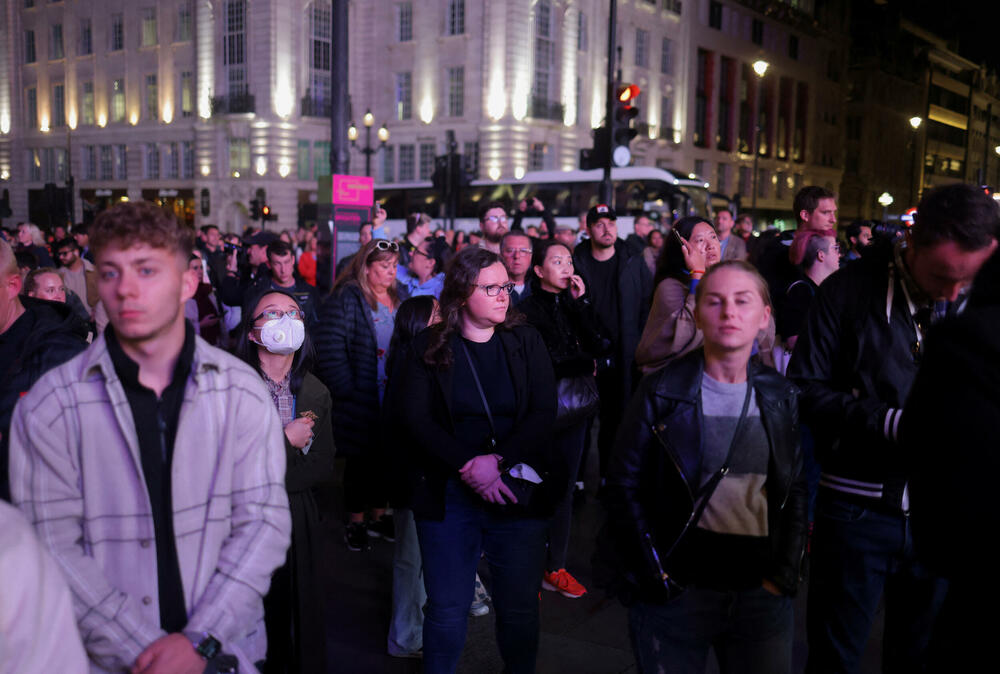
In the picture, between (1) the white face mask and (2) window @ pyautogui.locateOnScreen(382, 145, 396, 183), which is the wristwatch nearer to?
(1) the white face mask

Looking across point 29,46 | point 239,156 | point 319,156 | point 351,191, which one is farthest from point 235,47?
point 351,191

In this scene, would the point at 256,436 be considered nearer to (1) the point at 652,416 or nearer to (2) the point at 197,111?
(1) the point at 652,416

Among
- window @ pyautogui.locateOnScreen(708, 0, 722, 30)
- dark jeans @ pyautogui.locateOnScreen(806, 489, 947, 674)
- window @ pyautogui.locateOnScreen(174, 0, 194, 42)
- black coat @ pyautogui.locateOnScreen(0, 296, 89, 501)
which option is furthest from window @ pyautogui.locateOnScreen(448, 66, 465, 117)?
dark jeans @ pyautogui.locateOnScreen(806, 489, 947, 674)

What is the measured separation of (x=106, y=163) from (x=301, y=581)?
49504mm

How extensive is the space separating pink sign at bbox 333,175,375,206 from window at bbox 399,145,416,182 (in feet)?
100

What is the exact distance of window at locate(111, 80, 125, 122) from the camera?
46219mm

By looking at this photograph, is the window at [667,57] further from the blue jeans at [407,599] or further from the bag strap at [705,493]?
the bag strap at [705,493]

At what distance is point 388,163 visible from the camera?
4078 centimetres

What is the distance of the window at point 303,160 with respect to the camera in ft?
133

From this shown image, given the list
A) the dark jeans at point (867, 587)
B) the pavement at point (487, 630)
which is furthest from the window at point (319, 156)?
the dark jeans at point (867, 587)

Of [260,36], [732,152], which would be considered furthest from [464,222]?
[732,152]

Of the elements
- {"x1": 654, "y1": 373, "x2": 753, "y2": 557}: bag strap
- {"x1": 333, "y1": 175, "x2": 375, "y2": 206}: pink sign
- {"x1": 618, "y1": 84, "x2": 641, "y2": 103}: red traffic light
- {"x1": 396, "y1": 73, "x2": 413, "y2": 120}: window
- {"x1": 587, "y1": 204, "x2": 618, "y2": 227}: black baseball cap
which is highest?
{"x1": 396, "y1": 73, "x2": 413, "y2": 120}: window

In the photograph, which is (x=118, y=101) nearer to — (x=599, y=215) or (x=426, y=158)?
(x=426, y=158)

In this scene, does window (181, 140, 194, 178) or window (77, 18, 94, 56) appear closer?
window (181, 140, 194, 178)
